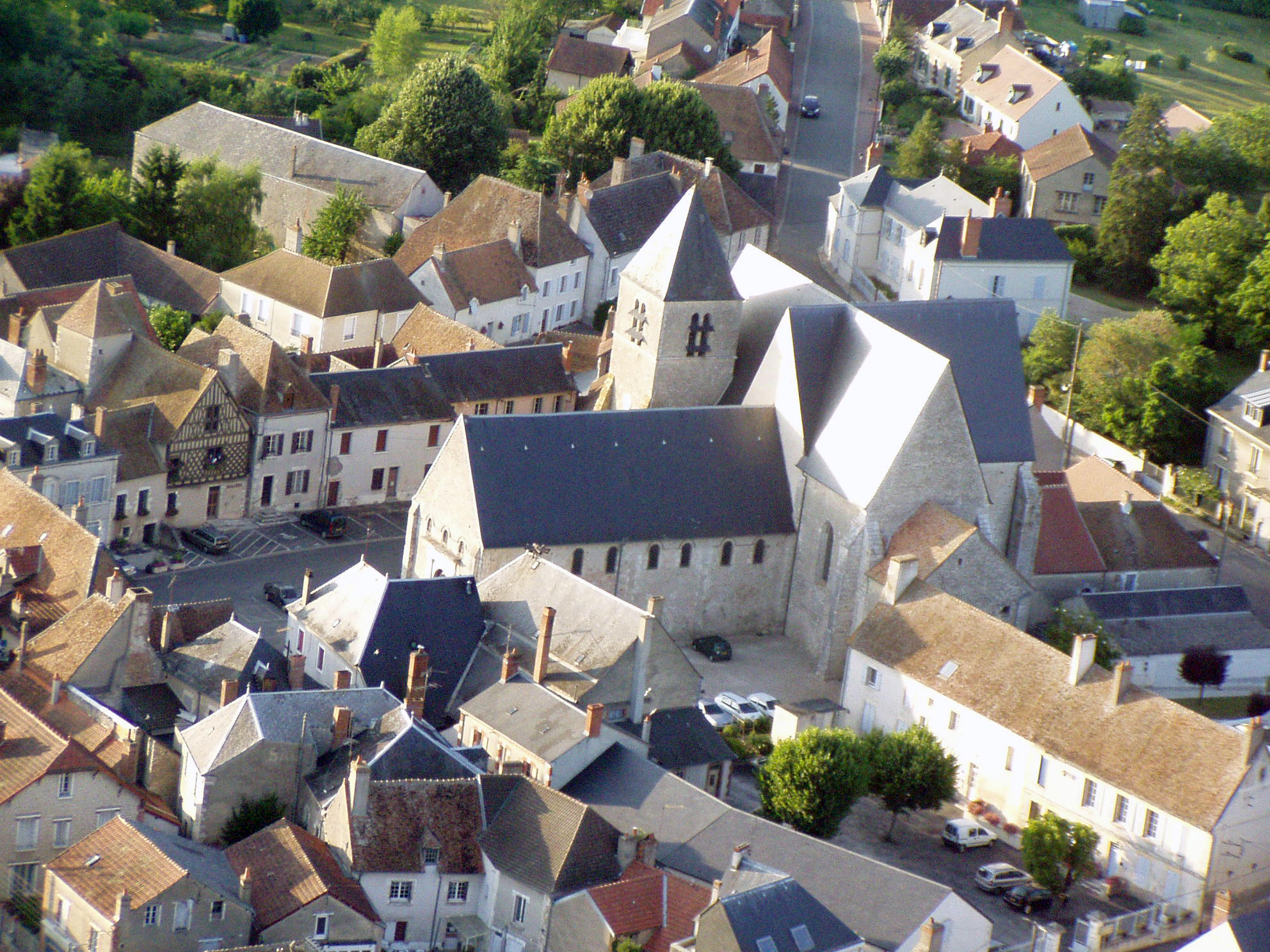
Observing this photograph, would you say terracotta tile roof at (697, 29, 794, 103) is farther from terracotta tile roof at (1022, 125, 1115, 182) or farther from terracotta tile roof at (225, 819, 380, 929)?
terracotta tile roof at (225, 819, 380, 929)

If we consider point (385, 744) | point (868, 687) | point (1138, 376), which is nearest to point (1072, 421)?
point (1138, 376)

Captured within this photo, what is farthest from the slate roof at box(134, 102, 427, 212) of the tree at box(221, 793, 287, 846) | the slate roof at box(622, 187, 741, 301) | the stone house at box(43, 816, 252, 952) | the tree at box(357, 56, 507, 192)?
the stone house at box(43, 816, 252, 952)

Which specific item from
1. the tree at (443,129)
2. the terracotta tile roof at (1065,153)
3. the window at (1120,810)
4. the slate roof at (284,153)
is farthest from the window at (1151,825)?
the tree at (443,129)

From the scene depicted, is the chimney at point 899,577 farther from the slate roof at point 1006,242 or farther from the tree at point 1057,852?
the slate roof at point 1006,242

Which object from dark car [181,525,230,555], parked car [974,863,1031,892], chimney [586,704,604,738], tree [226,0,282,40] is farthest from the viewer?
tree [226,0,282,40]

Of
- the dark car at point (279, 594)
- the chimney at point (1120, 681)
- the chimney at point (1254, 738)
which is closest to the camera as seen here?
the chimney at point (1254, 738)
